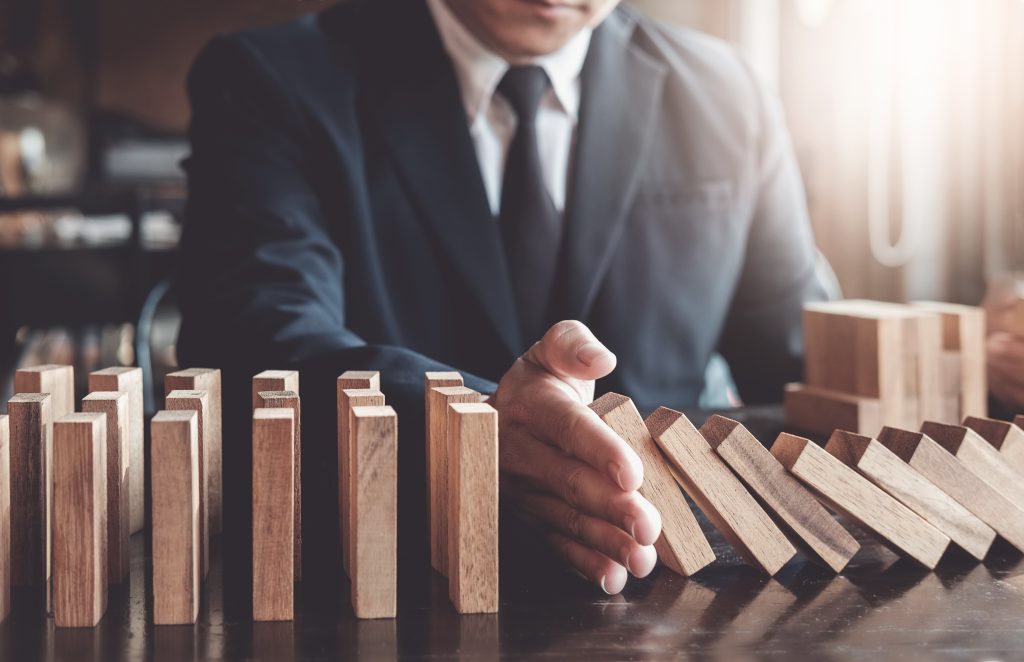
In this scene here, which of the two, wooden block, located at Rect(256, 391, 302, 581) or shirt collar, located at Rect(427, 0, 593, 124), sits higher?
shirt collar, located at Rect(427, 0, 593, 124)

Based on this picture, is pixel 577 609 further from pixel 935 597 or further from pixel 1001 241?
pixel 1001 241

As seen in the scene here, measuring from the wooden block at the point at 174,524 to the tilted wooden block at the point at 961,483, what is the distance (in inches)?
19.7

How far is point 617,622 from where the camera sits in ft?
2.02

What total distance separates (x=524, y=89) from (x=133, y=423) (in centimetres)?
108

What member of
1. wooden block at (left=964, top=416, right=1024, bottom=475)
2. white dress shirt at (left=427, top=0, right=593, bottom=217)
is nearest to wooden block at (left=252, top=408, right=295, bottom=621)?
wooden block at (left=964, top=416, right=1024, bottom=475)

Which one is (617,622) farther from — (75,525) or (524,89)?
(524,89)

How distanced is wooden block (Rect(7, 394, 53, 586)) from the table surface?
0.02 m

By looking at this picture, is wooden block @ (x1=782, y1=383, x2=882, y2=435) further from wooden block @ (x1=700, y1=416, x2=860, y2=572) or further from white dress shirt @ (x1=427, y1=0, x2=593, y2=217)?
white dress shirt @ (x1=427, y1=0, x2=593, y2=217)

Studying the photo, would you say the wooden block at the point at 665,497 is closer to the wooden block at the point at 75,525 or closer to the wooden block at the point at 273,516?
the wooden block at the point at 273,516

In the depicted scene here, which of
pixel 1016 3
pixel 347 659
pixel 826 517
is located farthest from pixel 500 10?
pixel 1016 3

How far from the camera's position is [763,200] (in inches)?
80.3

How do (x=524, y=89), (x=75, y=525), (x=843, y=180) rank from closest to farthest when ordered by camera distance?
1. (x=75, y=525)
2. (x=524, y=89)
3. (x=843, y=180)

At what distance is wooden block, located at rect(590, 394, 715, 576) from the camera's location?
698mm

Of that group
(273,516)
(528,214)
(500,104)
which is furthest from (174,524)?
(500,104)
